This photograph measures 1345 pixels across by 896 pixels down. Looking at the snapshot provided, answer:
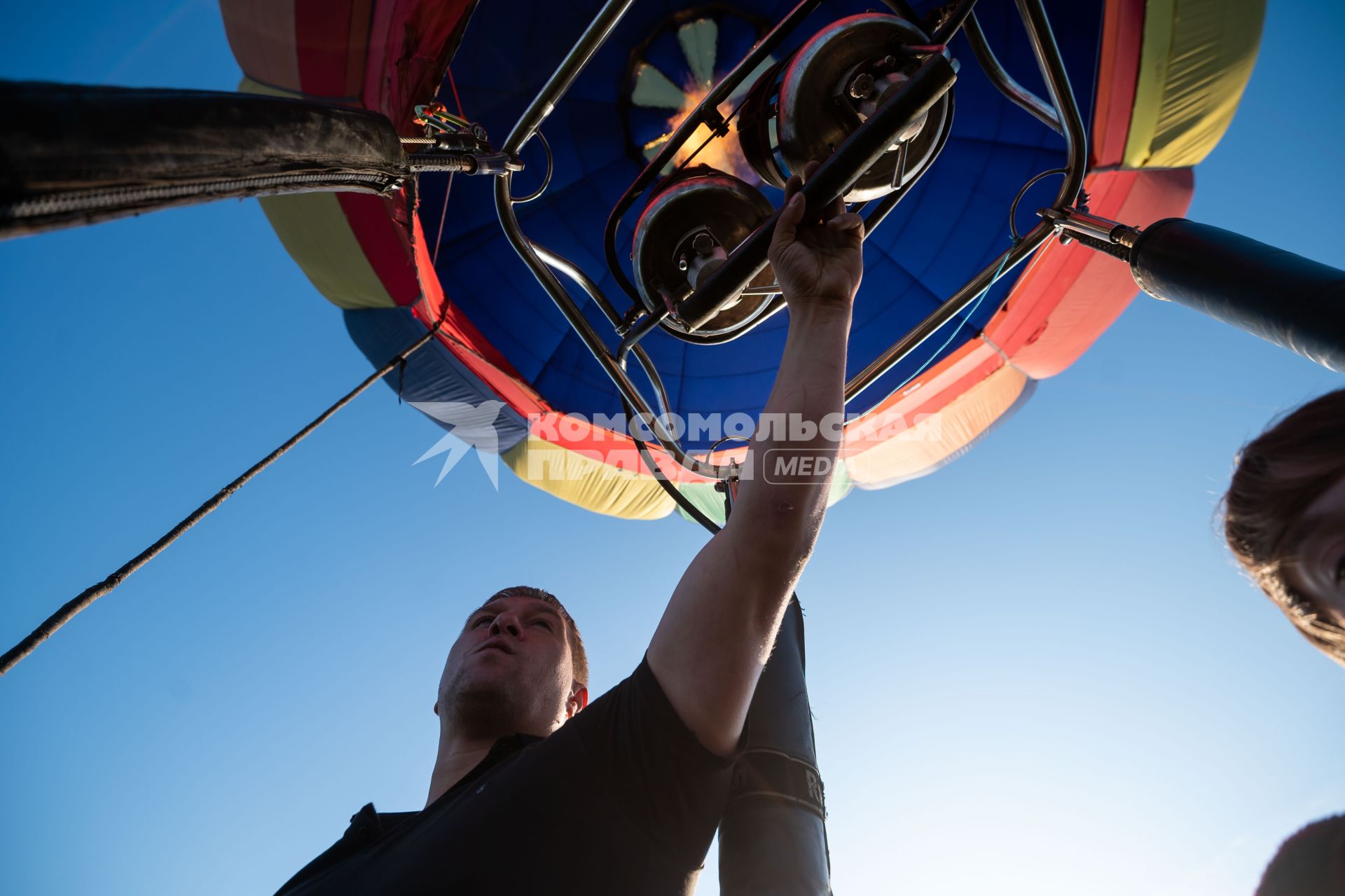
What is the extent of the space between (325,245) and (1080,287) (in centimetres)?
292

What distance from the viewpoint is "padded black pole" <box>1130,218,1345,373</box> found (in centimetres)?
95

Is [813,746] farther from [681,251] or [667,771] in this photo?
[681,251]

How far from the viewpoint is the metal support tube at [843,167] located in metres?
1.01

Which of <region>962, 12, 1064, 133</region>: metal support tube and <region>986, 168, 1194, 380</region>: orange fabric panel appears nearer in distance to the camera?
<region>962, 12, 1064, 133</region>: metal support tube

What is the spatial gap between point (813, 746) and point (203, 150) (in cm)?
110

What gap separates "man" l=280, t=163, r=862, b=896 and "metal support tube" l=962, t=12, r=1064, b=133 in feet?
2.25

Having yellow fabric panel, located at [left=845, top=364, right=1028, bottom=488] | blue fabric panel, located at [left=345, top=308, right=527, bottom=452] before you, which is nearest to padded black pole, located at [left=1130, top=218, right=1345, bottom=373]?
yellow fabric panel, located at [left=845, top=364, right=1028, bottom=488]

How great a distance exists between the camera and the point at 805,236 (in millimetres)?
1159

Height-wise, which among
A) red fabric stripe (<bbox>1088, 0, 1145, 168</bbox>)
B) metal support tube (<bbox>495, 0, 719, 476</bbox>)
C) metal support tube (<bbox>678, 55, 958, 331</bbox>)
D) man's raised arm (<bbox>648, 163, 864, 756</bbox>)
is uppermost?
red fabric stripe (<bbox>1088, 0, 1145, 168</bbox>)

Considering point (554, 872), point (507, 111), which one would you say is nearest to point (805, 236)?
point (554, 872)

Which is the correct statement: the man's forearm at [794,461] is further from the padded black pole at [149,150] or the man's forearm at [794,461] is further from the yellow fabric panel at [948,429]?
the yellow fabric panel at [948,429]

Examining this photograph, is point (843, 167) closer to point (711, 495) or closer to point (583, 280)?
point (583, 280)

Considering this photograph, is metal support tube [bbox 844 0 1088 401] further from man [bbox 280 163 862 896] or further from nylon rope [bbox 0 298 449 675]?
nylon rope [bbox 0 298 449 675]

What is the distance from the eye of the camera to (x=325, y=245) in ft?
9.37
